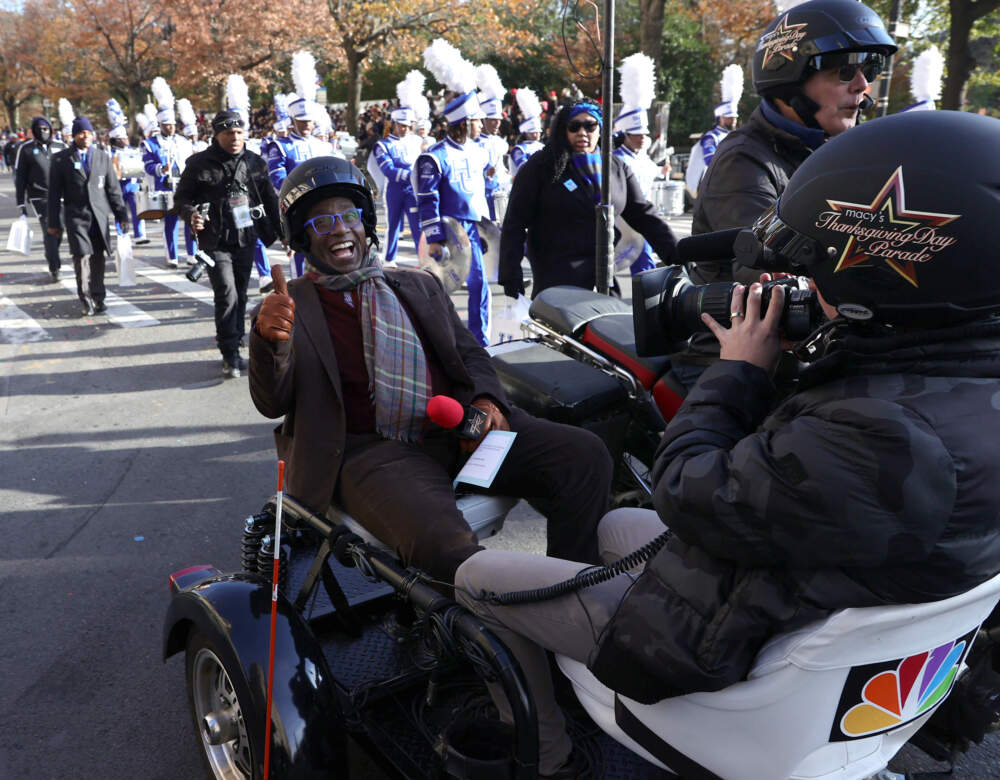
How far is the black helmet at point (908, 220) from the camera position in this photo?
4.42ft

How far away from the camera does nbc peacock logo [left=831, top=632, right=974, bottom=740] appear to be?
1.46 meters

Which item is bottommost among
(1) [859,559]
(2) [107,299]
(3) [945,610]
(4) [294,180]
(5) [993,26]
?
(2) [107,299]

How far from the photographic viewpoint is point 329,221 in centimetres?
317

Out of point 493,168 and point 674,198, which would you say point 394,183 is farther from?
point 674,198

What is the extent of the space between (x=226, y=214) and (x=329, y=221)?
14.6 feet

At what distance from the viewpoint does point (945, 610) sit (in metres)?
1.41

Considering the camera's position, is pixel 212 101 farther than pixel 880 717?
Yes

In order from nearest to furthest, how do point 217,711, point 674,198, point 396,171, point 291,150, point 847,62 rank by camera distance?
point 217,711, point 847,62, point 396,171, point 291,150, point 674,198

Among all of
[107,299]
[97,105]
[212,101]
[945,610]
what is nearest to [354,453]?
[945,610]

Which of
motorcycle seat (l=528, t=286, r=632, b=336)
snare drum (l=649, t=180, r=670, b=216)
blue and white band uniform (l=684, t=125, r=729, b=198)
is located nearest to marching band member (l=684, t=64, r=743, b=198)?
blue and white band uniform (l=684, t=125, r=729, b=198)

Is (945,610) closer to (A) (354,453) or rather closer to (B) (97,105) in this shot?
(A) (354,453)

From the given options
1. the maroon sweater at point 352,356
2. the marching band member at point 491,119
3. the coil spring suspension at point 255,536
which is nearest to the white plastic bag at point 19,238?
the marching band member at point 491,119

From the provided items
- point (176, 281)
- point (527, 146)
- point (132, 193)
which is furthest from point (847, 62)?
point (132, 193)

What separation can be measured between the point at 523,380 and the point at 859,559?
233 centimetres
